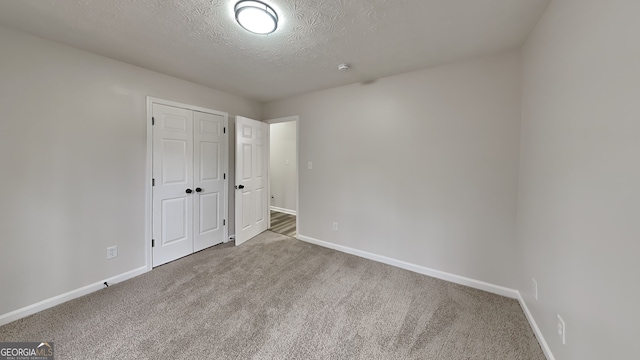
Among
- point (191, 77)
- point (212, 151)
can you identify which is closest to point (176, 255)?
point (212, 151)

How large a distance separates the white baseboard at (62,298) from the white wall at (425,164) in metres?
2.32

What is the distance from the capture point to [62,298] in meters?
1.97

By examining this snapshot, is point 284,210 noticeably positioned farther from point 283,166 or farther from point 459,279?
point 459,279

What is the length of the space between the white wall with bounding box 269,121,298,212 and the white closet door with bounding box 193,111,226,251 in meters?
1.97

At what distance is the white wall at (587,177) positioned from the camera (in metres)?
0.82

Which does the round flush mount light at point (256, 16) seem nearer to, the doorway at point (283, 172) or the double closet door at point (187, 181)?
the double closet door at point (187, 181)

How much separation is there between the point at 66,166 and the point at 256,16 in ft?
7.28

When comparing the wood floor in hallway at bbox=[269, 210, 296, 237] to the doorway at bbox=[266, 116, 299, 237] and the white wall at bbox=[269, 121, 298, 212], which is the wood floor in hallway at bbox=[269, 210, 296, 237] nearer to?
the doorway at bbox=[266, 116, 299, 237]

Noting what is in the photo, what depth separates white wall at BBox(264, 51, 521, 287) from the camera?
6.77ft

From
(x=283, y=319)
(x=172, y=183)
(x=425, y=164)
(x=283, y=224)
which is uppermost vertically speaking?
(x=425, y=164)

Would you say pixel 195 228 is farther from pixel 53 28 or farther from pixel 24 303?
pixel 53 28

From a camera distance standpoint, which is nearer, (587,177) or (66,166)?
(587,177)

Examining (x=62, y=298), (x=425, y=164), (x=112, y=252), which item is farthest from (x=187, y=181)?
(x=425, y=164)

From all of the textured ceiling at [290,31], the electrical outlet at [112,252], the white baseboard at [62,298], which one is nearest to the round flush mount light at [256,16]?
the textured ceiling at [290,31]
